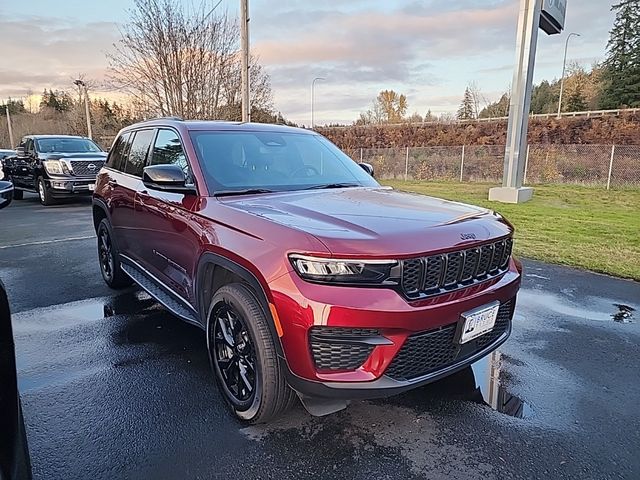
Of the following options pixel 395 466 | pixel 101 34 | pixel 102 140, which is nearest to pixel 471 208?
pixel 395 466

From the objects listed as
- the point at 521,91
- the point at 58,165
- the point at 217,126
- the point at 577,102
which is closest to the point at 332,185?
the point at 217,126

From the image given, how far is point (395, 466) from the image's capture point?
2314 millimetres

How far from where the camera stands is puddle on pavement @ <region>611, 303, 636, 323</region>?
14.3ft

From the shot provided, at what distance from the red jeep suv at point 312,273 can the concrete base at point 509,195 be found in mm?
10043

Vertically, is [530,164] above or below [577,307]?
above

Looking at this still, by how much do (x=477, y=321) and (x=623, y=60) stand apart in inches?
2077

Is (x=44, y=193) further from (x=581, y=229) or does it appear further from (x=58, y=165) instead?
(x=581, y=229)

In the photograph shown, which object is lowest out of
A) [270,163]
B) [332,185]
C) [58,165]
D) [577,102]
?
[58,165]

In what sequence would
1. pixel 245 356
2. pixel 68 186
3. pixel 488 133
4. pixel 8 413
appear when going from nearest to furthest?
1. pixel 8 413
2. pixel 245 356
3. pixel 68 186
4. pixel 488 133

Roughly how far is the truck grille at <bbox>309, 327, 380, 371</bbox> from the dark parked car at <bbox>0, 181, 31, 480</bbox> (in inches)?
47.2

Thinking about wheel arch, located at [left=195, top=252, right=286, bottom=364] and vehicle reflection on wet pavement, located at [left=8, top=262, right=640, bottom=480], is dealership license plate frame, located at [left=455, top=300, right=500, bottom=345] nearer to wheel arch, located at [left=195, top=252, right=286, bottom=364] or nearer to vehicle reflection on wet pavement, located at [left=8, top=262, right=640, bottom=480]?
vehicle reflection on wet pavement, located at [left=8, top=262, right=640, bottom=480]

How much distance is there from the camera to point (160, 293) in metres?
3.87

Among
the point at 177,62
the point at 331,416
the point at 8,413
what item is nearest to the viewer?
the point at 8,413

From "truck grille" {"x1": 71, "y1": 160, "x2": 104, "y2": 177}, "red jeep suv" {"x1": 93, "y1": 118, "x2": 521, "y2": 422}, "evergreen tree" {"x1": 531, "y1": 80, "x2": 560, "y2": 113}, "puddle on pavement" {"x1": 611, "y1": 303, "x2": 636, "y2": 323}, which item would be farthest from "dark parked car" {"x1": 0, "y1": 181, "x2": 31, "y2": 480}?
"evergreen tree" {"x1": 531, "y1": 80, "x2": 560, "y2": 113}
